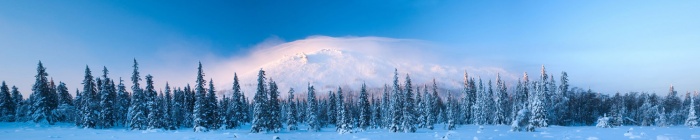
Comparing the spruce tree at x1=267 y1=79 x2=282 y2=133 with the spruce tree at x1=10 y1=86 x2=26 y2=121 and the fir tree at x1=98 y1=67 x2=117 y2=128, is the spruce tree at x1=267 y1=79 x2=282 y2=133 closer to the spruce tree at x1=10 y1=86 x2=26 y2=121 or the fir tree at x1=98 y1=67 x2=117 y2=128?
the fir tree at x1=98 y1=67 x2=117 y2=128

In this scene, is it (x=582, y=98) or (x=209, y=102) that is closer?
(x=209, y=102)

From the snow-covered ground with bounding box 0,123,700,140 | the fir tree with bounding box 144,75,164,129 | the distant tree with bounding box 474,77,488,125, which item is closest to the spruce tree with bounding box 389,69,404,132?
the snow-covered ground with bounding box 0,123,700,140

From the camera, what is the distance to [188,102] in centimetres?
8406

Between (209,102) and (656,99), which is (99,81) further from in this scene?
(656,99)

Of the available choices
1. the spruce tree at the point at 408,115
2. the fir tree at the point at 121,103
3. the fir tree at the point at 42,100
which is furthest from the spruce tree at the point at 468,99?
the fir tree at the point at 42,100

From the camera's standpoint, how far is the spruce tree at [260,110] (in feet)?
194

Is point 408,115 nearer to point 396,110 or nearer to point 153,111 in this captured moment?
point 396,110

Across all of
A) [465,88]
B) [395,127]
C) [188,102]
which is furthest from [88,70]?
[465,88]

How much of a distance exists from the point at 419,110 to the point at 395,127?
13.5 meters

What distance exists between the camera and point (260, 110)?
59500 mm

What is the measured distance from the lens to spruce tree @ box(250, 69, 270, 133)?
194ft

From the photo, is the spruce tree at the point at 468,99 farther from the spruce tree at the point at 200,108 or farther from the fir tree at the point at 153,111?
the fir tree at the point at 153,111

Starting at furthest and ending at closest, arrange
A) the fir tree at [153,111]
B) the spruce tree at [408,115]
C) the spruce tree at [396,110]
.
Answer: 1. the fir tree at [153,111]
2. the spruce tree at [396,110]
3. the spruce tree at [408,115]

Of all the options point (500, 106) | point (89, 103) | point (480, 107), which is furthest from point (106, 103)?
point (500, 106)
